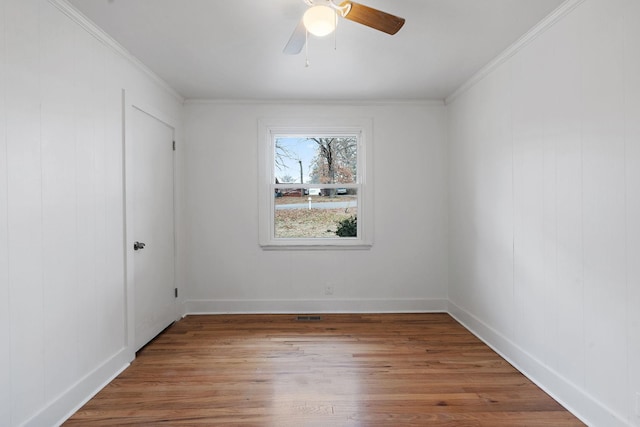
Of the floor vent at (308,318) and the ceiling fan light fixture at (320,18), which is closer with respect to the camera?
the ceiling fan light fixture at (320,18)

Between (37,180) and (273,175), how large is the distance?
231cm

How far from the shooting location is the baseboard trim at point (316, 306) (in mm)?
3756

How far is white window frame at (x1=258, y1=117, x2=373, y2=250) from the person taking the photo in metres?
3.75

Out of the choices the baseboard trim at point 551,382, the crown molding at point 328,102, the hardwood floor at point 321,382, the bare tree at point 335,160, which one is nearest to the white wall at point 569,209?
the baseboard trim at point 551,382

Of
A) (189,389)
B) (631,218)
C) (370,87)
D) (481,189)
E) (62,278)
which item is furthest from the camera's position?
(370,87)

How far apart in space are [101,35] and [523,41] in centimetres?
298

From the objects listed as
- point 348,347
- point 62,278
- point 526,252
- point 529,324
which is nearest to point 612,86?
point 526,252

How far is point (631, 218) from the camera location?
1.61m

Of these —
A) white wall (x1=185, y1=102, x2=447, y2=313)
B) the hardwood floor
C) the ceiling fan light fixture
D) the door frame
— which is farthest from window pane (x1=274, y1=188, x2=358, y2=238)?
the ceiling fan light fixture

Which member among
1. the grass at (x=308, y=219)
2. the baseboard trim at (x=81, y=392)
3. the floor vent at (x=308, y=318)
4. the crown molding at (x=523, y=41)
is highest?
the crown molding at (x=523, y=41)

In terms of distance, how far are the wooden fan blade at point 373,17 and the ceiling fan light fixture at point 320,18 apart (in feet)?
0.40

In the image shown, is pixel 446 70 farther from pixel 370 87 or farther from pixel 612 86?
pixel 612 86

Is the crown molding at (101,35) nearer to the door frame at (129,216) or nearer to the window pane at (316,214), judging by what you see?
the door frame at (129,216)

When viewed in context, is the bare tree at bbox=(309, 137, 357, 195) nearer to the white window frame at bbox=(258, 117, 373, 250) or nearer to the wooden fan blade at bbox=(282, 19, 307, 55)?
the white window frame at bbox=(258, 117, 373, 250)
